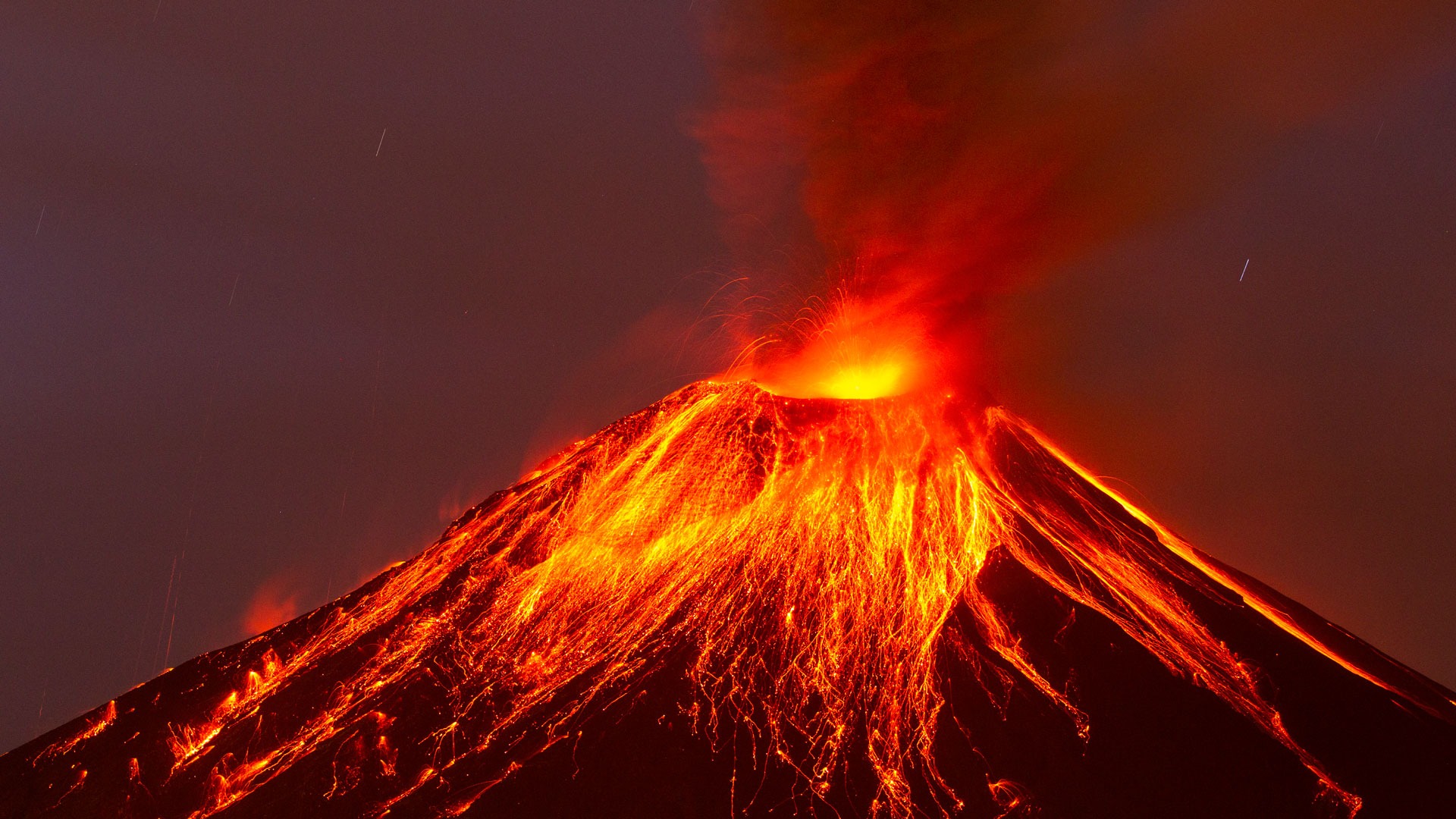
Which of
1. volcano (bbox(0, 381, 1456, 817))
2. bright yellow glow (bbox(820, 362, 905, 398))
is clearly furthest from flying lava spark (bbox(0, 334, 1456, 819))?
bright yellow glow (bbox(820, 362, 905, 398))

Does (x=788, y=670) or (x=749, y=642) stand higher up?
(x=749, y=642)

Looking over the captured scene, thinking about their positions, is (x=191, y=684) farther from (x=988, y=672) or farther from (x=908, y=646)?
(x=988, y=672)

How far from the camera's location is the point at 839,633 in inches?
264

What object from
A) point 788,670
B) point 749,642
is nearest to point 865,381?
point 749,642

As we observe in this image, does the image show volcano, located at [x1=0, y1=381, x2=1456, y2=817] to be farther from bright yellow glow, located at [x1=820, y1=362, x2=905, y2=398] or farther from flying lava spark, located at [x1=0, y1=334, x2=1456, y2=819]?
bright yellow glow, located at [x1=820, y1=362, x2=905, y2=398]

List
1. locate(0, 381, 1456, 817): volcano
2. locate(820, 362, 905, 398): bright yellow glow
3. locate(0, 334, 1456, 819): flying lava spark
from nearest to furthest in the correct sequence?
locate(0, 381, 1456, 817): volcano < locate(0, 334, 1456, 819): flying lava spark < locate(820, 362, 905, 398): bright yellow glow

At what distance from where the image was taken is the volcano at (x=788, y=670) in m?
5.43

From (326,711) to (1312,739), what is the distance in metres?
6.42

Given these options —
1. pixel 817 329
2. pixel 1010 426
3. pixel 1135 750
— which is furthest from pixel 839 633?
pixel 817 329

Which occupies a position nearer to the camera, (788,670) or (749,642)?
(788,670)

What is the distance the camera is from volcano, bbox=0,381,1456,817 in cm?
543

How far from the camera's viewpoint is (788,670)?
630 cm

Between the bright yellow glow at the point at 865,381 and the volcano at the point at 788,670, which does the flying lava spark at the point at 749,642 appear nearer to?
the volcano at the point at 788,670

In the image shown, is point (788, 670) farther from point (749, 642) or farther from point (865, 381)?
point (865, 381)
